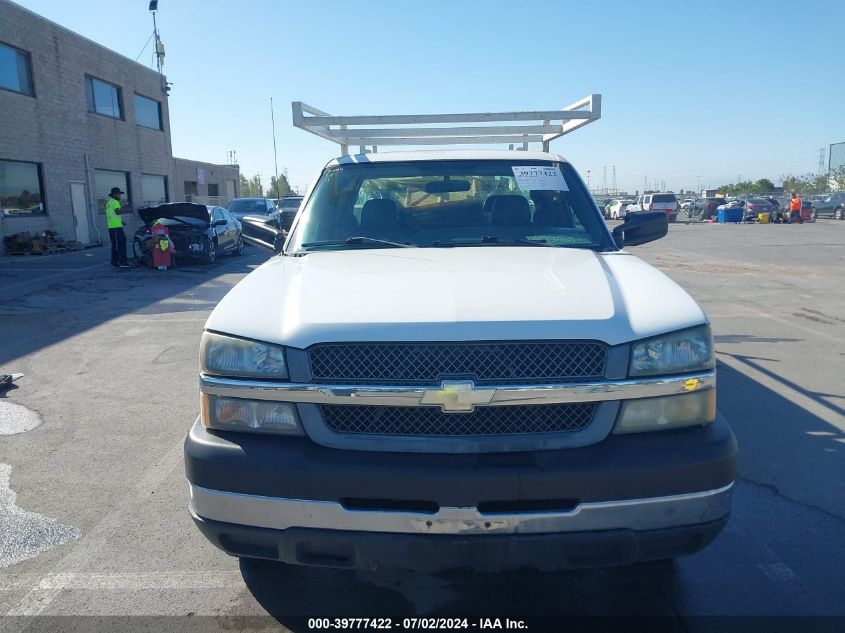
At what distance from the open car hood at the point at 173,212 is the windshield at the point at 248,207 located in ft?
22.0

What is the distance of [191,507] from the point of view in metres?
2.51

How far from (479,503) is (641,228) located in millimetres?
2772

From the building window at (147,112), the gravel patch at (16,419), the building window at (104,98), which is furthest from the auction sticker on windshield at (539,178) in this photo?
the building window at (147,112)

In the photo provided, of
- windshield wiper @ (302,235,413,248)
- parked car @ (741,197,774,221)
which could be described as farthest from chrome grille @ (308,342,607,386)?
parked car @ (741,197,774,221)

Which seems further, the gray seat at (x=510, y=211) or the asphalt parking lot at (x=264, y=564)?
the gray seat at (x=510, y=211)

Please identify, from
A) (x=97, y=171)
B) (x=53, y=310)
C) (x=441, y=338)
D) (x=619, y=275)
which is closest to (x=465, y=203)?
(x=619, y=275)

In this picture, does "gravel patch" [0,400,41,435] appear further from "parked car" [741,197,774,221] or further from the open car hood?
"parked car" [741,197,774,221]

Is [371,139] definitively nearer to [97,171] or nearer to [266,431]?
[266,431]

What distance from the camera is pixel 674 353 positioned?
2.46 meters

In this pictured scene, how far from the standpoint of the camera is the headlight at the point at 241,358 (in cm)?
245

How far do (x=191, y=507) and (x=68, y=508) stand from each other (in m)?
1.81

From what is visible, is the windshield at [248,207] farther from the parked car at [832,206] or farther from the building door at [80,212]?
the parked car at [832,206]

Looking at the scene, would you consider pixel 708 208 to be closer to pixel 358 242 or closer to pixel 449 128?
pixel 449 128

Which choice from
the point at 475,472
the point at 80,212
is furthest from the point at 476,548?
the point at 80,212
